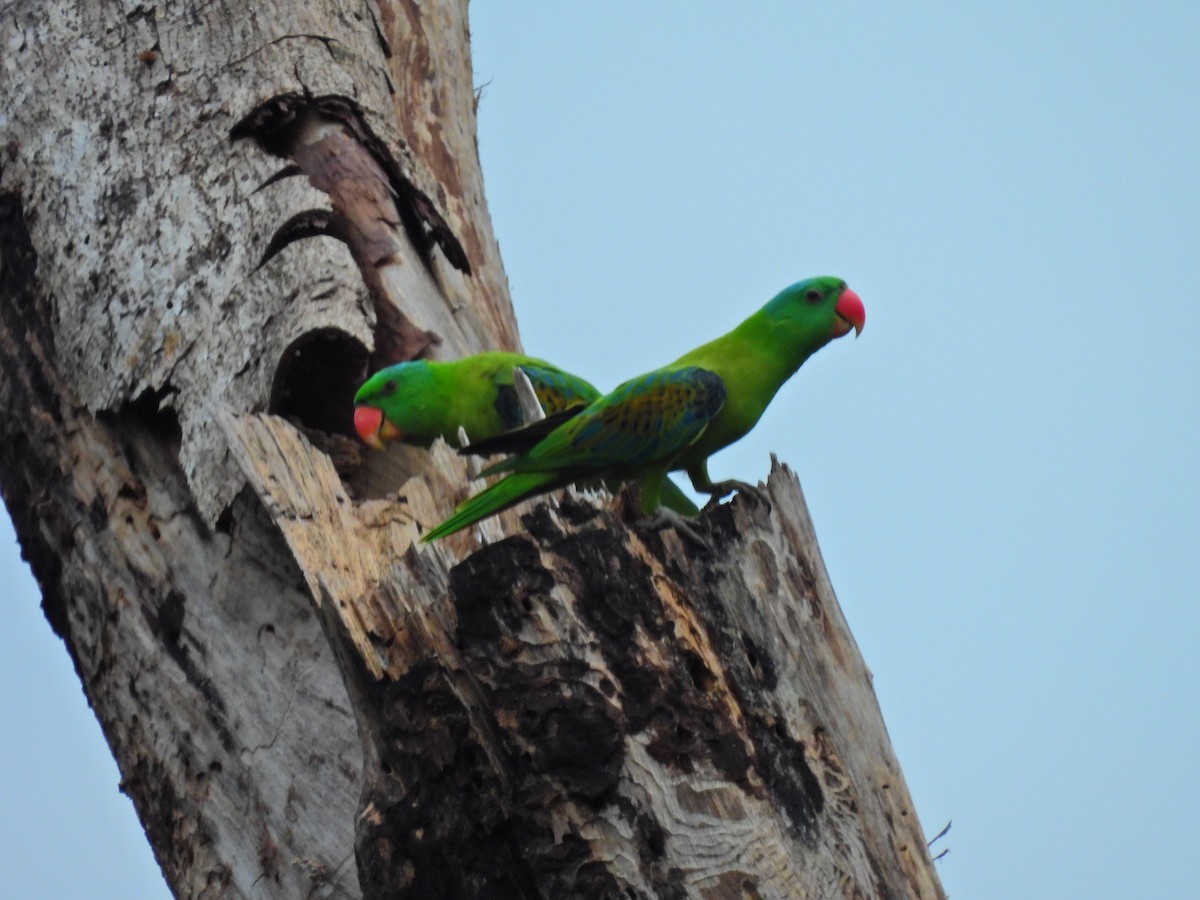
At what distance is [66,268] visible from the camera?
454 cm

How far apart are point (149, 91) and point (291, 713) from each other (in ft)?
8.68

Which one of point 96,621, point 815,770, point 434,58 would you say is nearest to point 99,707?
point 96,621

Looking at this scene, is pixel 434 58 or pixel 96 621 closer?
pixel 96 621

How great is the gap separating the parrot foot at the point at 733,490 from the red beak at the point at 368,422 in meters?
1.21

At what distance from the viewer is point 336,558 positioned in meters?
3.34

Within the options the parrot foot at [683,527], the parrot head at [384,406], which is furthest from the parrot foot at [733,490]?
the parrot head at [384,406]

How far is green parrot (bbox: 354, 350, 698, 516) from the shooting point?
4621mm

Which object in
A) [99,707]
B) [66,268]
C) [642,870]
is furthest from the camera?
[66,268]

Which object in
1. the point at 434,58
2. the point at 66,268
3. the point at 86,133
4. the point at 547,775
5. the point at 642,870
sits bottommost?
the point at 642,870

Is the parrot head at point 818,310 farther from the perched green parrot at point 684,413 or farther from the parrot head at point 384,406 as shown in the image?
the parrot head at point 384,406

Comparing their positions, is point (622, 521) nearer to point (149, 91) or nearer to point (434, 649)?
point (434, 649)

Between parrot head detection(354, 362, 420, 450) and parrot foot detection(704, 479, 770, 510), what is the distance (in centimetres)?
113

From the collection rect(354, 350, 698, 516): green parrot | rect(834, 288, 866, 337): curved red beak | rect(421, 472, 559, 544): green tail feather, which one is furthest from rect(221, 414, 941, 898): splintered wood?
rect(834, 288, 866, 337): curved red beak

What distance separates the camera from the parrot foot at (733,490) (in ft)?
10.1
